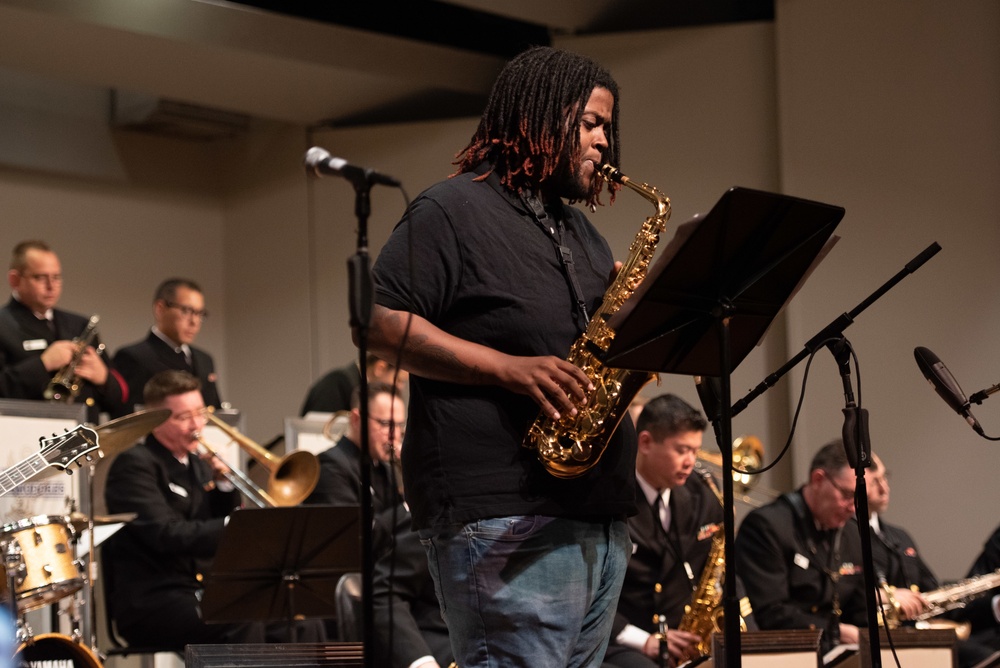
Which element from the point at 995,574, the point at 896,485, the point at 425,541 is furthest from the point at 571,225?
the point at 896,485

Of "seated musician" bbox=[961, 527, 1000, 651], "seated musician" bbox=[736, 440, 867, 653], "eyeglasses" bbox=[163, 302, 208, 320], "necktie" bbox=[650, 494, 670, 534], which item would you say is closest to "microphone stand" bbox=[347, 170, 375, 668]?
"necktie" bbox=[650, 494, 670, 534]

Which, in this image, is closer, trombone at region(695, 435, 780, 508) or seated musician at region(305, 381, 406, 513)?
seated musician at region(305, 381, 406, 513)

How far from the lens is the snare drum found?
4.42m

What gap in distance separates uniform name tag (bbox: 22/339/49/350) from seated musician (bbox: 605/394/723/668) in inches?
145

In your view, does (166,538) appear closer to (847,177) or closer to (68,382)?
→ (68,382)

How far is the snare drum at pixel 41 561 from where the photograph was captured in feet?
14.5

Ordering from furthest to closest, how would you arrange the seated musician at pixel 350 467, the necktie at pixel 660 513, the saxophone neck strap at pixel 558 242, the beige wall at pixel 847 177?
the beige wall at pixel 847 177 → the seated musician at pixel 350 467 → the necktie at pixel 660 513 → the saxophone neck strap at pixel 558 242

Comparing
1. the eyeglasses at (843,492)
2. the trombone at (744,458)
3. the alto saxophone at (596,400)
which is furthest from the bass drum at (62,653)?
the trombone at (744,458)

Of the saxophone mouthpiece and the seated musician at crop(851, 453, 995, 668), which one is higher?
the saxophone mouthpiece

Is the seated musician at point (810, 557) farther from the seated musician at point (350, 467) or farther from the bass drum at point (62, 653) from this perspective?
the bass drum at point (62, 653)

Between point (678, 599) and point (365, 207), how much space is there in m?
3.35

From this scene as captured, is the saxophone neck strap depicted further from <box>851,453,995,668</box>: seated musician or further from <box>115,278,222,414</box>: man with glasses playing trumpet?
<box>115,278,222,414</box>: man with glasses playing trumpet

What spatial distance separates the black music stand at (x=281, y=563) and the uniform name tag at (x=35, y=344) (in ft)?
9.45

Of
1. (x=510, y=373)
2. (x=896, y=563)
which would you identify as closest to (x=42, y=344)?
(x=896, y=563)
